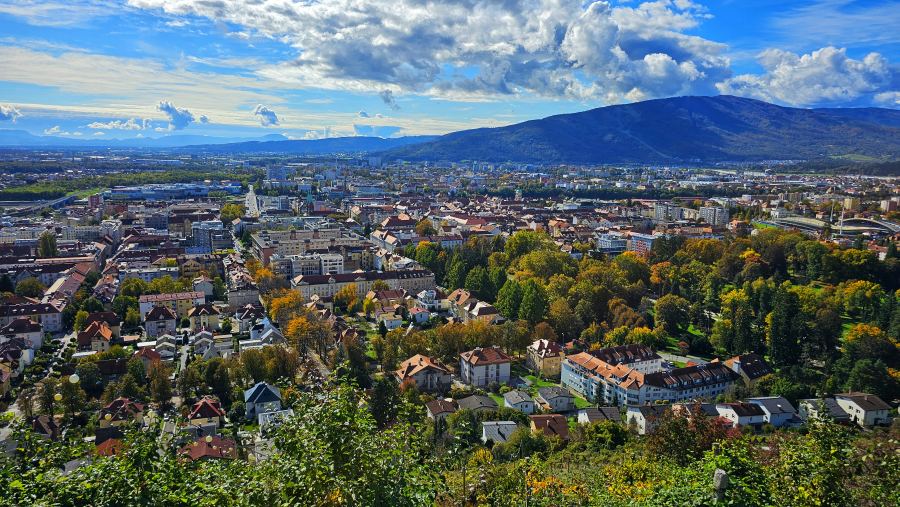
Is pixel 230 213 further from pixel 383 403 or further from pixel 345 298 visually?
pixel 383 403

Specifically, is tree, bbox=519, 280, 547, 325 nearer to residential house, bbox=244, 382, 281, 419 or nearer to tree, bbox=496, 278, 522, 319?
tree, bbox=496, 278, 522, 319

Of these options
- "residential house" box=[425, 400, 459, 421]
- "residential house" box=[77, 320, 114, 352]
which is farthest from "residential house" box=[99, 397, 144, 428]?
"residential house" box=[425, 400, 459, 421]

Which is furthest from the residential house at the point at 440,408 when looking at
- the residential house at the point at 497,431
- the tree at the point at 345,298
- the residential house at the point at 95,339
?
the residential house at the point at 95,339

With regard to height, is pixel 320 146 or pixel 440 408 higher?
pixel 320 146

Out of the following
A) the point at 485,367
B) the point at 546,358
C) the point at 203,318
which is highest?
the point at 203,318

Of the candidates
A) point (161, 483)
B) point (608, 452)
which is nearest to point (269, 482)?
point (161, 483)

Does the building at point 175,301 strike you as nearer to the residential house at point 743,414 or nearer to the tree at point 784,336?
the residential house at point 743,414

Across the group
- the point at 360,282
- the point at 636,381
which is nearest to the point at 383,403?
the point at 636,381

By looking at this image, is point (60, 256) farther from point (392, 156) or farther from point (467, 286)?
point (392, 156)
